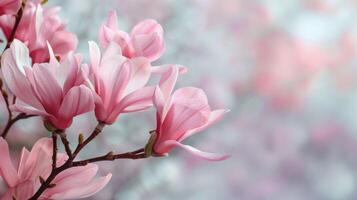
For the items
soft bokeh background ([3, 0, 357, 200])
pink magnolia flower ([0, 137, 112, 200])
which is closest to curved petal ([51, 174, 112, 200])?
pink magnolia flower ([0, 137, 112, 200])

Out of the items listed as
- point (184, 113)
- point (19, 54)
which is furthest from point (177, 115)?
point (19, 54)

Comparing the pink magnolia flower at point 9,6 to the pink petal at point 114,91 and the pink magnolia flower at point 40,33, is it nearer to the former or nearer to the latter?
the pink magnolia flower at point 40,33

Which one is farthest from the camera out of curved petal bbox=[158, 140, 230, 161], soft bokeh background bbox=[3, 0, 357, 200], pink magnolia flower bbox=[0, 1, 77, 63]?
soft bokeh background bbox=[3, 0, 357, 200]

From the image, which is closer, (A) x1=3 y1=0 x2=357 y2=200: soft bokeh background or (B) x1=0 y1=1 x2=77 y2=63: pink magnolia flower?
(B) x1=0 y1=1 x2=77 y2=63: pink magnolia flower

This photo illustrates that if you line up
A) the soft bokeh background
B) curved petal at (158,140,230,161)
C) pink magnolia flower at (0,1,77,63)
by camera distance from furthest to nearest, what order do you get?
the soft bokeh background, pink magnolia flower at (0,1,77,63), curved petal at (158,140,230,161)

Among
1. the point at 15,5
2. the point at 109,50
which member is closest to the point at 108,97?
the point at 109,50

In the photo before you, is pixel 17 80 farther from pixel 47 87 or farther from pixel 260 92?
pixel 260 92

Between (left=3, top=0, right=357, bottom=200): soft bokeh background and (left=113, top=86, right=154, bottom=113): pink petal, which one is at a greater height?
(left=113, top=86, right=154, bottom=113): pink petal

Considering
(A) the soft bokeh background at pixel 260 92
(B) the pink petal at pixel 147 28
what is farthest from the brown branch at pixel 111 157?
(A) the soft bokeh background at pixel 260 92

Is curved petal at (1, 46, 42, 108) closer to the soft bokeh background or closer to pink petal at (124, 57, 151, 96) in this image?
pink petal at (124, 57, 151, 96)
